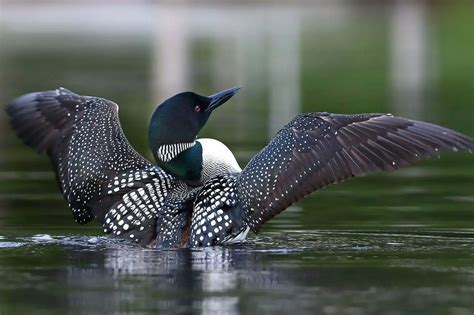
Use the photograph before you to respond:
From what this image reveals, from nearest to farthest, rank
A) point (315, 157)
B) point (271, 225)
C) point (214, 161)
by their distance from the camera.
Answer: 1. point (315, 157)
2. point (214, 161)
3. point (271, 225)

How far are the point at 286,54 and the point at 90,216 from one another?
26.0 m

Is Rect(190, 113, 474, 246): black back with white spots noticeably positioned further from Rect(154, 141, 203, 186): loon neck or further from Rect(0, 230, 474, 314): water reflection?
Rect(154, 141, 203, 186): loon neck

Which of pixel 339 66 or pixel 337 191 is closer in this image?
pixel 337 191


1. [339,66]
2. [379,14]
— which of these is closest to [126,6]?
[379,14]

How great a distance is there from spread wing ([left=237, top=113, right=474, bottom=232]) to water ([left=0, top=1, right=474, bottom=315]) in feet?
0.94

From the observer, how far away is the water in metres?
7.73

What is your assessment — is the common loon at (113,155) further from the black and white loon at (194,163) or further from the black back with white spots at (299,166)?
the black back with white spots at (299,166)

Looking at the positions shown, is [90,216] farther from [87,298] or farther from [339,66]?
[339,66]

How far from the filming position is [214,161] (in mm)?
10312

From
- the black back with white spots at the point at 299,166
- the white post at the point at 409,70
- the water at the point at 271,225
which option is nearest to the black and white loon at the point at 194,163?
the black back with white spots at the point at 299,166

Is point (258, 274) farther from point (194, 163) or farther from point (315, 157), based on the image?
point (194, 163)

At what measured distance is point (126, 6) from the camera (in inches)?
2670

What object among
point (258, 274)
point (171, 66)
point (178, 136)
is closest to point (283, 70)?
point (171, 66)

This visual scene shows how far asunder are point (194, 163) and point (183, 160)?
82 mm
